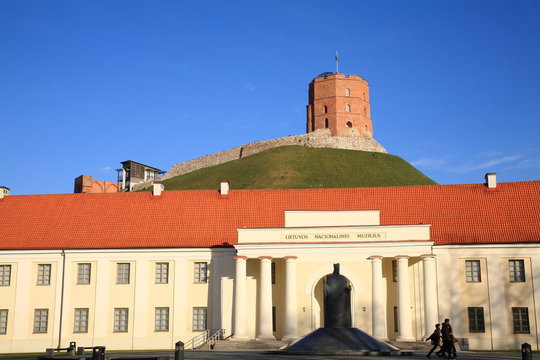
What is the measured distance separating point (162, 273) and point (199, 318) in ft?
12.0

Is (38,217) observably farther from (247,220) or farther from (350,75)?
(350,75)

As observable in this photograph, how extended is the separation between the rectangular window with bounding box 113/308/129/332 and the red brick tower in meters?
76.6

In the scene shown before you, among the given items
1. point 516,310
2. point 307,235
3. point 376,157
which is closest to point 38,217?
point 307,235

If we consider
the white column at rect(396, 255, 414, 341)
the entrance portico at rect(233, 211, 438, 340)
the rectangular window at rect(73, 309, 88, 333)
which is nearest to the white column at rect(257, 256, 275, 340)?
the entrance portico at rect(233, 211, 438, 340)

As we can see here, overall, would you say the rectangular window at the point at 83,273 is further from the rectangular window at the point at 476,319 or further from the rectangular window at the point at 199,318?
the rectangular window at the point at 476,319

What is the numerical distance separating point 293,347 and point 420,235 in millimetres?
16297

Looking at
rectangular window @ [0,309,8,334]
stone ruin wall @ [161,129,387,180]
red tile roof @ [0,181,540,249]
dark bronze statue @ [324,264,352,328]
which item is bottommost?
rectangular window @ [0,309,8,334]

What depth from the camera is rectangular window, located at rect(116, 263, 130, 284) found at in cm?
4271

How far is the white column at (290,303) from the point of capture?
38.7 metres

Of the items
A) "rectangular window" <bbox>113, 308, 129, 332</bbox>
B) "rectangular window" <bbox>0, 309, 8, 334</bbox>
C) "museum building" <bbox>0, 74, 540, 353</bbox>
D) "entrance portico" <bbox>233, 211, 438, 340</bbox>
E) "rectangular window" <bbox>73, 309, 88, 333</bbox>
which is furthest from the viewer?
"rectangular window" <bbox>0, 309, 8, 334</bbox>

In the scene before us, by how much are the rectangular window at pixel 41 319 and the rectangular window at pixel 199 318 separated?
9150mm

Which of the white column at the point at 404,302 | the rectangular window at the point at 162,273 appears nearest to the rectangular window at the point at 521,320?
the white column at the point at 404,302

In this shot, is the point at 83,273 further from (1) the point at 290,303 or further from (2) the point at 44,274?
(1) the point at 290,303

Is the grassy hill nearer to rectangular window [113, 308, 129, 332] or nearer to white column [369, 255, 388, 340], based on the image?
rectangular window [113, 308, 129, 332]
